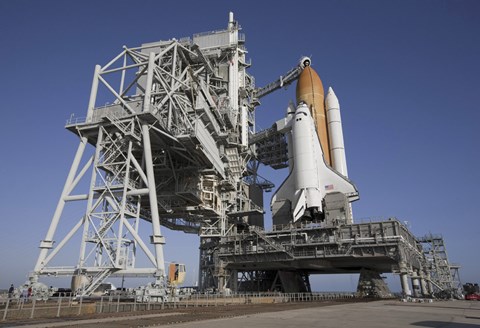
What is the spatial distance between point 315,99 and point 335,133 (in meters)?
5.74

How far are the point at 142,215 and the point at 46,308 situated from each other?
2863 centimetres

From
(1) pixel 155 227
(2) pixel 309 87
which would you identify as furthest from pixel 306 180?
(1) pixel 155 227

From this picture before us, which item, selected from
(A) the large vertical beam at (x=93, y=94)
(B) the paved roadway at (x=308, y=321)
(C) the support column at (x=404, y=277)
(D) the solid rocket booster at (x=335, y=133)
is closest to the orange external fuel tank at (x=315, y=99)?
(D) the solid rocket booster at (x=335, y=133)

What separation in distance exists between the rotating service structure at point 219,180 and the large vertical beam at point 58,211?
0.08 metres

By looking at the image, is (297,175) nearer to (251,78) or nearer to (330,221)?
(330,221)

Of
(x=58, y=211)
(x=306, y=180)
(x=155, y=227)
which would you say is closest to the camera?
(x=155, y=227)

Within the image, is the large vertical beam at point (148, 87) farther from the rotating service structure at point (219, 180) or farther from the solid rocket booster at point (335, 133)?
the solid rocket booster at point (335, 133)

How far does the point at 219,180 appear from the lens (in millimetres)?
42156

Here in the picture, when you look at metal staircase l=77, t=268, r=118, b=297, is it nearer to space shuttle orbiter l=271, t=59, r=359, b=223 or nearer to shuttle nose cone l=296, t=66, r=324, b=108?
space shuttle orbiter l=271, t=59, r=359, b=223

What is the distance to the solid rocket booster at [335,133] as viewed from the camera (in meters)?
46.1

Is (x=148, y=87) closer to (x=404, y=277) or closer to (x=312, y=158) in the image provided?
(x=312, y=158)

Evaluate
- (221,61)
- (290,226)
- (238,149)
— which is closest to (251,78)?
(221,61)

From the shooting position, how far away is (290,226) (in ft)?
129

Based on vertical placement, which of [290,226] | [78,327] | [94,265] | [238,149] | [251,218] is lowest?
[78,327]
